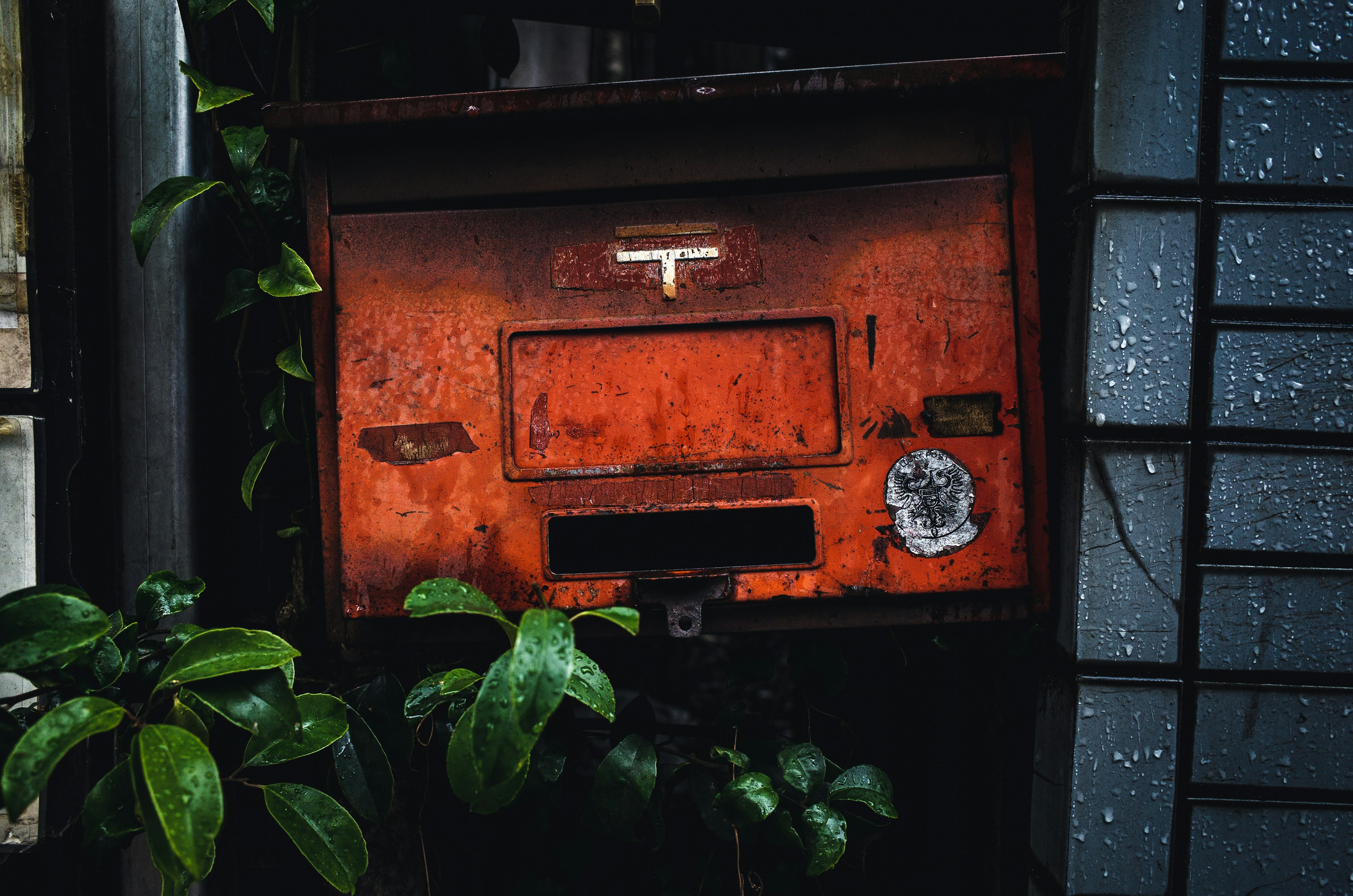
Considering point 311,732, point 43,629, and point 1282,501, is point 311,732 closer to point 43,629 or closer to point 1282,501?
point 43,629

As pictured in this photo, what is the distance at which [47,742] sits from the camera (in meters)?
0.68

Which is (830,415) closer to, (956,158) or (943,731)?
(956,158)

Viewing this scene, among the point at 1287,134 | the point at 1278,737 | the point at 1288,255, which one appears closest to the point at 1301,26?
the point at 1287,134

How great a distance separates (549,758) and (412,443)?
0.52m

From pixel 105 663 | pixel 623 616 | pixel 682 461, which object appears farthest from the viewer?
pixel 682 461

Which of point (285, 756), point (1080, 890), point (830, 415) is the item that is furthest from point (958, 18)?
point (285, 756)

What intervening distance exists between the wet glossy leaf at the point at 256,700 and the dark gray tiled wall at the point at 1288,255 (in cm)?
134

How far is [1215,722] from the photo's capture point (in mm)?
1029

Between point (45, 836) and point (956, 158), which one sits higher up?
point (956, 158)

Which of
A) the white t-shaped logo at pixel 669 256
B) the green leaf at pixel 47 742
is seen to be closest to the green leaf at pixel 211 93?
the white t-shaped logo at pixel 669 256

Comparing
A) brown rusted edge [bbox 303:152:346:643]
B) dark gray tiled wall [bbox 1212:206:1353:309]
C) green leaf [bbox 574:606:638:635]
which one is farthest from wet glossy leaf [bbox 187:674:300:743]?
dark gray tiled wall [bbox 1212:206:1353:309]

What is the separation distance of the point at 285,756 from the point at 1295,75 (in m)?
1.65

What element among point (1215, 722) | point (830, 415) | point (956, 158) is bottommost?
point (1215, 722)

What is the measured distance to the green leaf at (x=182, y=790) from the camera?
645 millimetres
